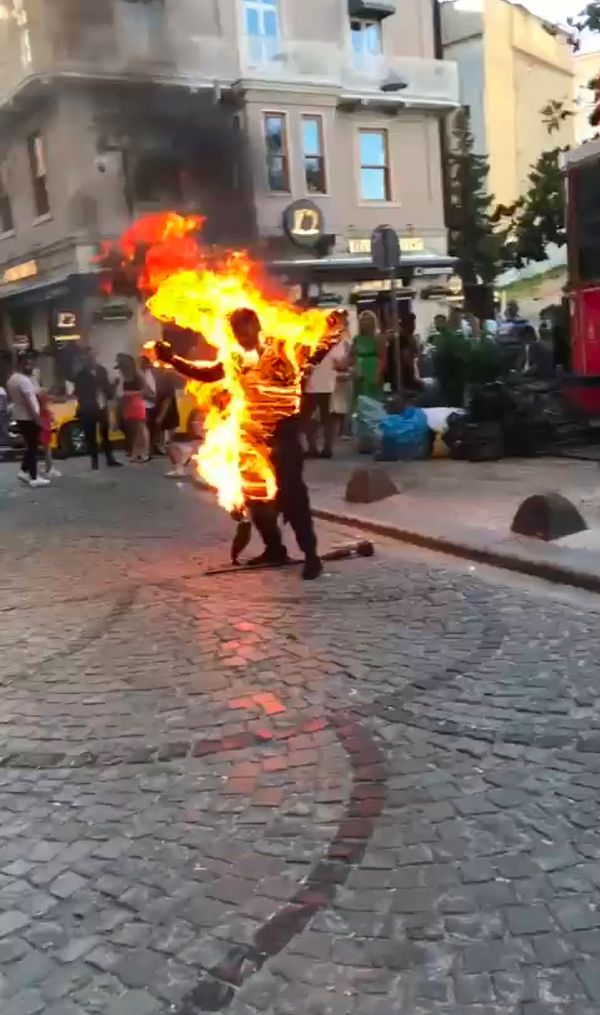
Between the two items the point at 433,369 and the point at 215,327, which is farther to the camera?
the point at 433,369

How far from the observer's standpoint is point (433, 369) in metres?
14.0

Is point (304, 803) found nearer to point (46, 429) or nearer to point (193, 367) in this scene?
point (193, 367)

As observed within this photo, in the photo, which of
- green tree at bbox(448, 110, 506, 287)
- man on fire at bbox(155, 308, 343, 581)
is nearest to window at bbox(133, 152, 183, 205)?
man on fire at bbox(155, 308, 343, 581)

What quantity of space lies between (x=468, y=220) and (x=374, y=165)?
5.85 metres

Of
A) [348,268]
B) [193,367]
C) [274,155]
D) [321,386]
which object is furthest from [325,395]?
[348,268]

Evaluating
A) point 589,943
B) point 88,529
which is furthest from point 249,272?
point 589,943

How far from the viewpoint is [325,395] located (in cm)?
1319

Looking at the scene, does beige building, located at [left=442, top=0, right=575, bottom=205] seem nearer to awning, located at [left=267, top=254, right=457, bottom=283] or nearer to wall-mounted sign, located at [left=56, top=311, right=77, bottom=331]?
awning, located at [left=267, top=254, right=457, bottom=283]

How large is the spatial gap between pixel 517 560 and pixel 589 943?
4.56 meters

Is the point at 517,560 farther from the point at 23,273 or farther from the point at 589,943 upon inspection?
the point at 23,273

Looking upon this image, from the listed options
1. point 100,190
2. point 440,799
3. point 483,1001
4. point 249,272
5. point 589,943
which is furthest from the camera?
point 100,190

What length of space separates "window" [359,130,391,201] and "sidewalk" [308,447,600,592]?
43.8ft

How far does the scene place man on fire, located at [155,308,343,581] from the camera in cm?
705

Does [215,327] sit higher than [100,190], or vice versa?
[100,190]
